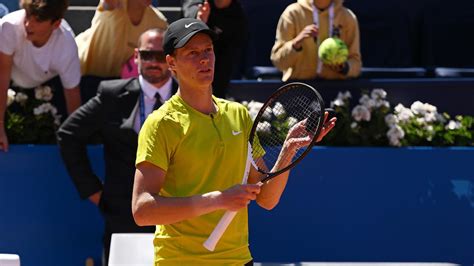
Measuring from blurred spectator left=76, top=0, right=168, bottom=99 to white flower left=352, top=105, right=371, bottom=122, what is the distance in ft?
4.36

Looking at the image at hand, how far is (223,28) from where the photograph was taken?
650cm

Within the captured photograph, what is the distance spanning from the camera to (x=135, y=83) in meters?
5.83

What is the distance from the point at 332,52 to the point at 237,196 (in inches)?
136

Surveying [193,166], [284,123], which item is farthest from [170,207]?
[284,123]

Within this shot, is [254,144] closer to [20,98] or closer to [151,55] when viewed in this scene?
[151,55]

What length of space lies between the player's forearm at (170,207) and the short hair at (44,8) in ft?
9.22

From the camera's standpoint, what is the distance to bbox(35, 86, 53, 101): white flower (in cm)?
638

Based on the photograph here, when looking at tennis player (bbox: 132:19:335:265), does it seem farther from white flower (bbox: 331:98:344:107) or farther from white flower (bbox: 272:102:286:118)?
white flower (bbox: 331:98:344:107)

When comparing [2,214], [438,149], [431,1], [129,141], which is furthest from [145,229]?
[431,1]

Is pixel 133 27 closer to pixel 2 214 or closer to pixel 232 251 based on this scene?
pixel 2 214

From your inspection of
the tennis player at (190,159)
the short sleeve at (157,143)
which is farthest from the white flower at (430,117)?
the short sleeve at (157,143)

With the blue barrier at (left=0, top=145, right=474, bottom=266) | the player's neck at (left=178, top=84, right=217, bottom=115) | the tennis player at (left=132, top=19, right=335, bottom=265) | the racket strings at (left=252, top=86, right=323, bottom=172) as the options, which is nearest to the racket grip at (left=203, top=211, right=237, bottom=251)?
the tennis player at (left=132, top=19, right=335, bottom=265)

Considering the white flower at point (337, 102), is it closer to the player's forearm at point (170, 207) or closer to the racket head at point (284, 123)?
the racket head at point (284, 123)

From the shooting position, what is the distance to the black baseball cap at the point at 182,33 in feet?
11.7
